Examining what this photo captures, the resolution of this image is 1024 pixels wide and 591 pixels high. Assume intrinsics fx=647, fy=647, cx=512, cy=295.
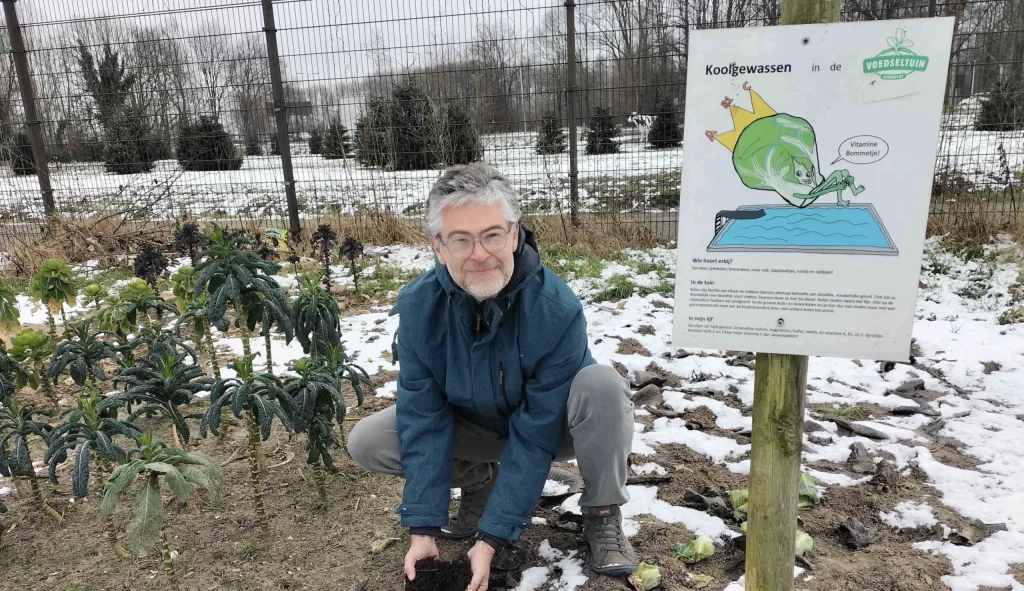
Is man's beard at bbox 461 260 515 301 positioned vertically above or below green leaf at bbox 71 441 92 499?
above

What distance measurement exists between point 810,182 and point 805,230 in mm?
104

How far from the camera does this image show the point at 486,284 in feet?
6.06

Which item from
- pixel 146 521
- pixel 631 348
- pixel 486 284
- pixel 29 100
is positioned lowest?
pixel 631 348

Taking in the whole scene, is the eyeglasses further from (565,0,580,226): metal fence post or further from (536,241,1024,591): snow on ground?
(565,0,580,226): metal fence post

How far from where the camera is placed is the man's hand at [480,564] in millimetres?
1818

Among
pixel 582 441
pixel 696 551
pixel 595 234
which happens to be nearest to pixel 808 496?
pixel 696 551

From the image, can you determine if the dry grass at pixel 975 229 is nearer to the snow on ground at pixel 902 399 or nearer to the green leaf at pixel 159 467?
the snow on ground at pixel 902 399

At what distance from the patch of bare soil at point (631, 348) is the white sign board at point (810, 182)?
235 centimetres

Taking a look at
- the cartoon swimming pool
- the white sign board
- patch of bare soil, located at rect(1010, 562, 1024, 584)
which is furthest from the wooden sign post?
patch of bare soil, located at rect(1010, 562, 1024, 584)

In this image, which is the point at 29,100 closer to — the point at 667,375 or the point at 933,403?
the point at 667,375

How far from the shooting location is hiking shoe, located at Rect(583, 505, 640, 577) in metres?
2.03

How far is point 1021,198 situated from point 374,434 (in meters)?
6.05

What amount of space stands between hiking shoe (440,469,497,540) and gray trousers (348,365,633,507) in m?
0.03

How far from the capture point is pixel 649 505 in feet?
7.92
